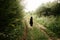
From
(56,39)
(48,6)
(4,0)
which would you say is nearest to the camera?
(4,0)

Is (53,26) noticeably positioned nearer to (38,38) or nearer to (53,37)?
(53,37)

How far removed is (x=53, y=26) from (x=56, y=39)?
11.6ft

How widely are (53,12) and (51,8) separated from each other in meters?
1.16

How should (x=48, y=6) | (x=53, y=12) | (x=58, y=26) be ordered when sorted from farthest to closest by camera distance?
(x=48, y=6)
(x=53, y=12)
(x=58, y=26)

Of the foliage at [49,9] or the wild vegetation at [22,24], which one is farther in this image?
the foliage at [49,9]

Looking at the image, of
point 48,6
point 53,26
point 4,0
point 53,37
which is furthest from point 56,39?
point 48,6

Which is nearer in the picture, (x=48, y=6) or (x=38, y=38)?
(x=38, y=38)

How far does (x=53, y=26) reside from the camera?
20062 mm

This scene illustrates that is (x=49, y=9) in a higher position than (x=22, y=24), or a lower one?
higher

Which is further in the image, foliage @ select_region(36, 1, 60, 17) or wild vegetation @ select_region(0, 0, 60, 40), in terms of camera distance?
foliage @ select_region(36, 1, 60, 17)

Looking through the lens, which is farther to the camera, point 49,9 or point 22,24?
point 49,9

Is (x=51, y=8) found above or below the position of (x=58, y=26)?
above

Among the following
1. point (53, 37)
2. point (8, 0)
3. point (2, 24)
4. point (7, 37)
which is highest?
point (8, 0)

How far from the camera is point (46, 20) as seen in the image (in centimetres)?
2417
